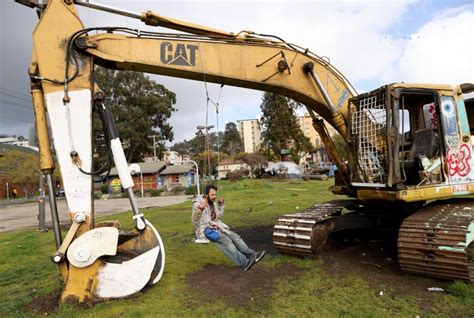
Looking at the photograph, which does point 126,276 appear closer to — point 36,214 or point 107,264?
point 107,264

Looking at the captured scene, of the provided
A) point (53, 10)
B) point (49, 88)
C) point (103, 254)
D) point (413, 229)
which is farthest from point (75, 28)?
point (413, 229)

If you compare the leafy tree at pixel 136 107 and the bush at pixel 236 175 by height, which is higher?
the leafy tree at pixel 136 107

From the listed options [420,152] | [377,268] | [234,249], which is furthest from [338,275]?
[420,152]

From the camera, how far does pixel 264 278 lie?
5160 millimetres

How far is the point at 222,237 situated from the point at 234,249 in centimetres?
26

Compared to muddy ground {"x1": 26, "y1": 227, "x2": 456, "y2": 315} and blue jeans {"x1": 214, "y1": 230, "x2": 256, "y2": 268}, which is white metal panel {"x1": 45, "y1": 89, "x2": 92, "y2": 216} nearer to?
muddy ground {"x1": 26, "y1": 227, "x2": 456, "y2": 315}

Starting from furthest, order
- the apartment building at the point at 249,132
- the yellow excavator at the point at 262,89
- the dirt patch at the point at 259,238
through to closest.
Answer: the apartment building at the point at 249,132 < the dirt patch at the point at 259,238 < the yellow excavator at the point at 262,89

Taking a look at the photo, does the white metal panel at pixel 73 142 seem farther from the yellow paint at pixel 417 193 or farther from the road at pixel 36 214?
the road at pixel 36 214

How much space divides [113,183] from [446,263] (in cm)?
3592

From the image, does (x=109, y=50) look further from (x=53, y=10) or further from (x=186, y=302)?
(x=186, y=302)

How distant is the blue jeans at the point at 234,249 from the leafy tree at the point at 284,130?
135 ft

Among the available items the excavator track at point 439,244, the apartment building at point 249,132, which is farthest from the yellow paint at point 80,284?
the apartment building at point 249,132

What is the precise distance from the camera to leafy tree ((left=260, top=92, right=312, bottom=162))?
46.3m

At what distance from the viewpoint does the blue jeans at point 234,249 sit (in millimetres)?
5566
